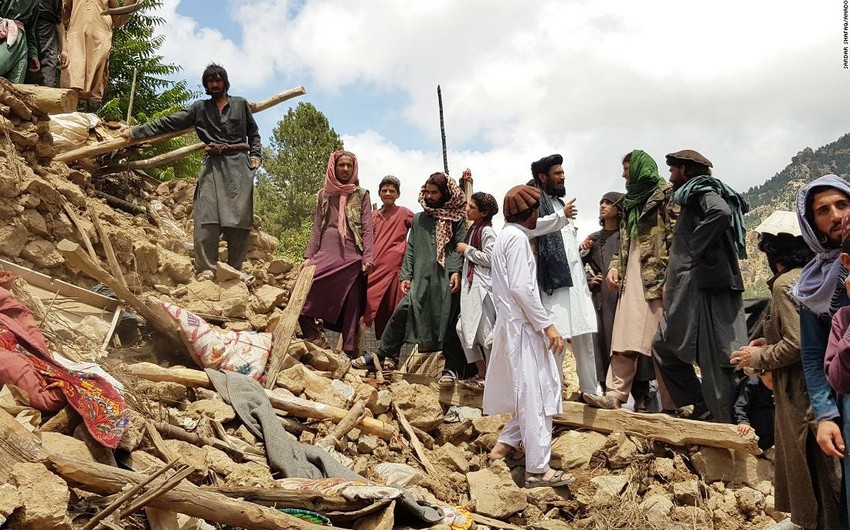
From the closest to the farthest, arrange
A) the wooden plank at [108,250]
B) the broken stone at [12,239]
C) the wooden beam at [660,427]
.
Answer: the wooden beam at [660,427], the broken stone at [12,239], the wooden plank at [108,250]

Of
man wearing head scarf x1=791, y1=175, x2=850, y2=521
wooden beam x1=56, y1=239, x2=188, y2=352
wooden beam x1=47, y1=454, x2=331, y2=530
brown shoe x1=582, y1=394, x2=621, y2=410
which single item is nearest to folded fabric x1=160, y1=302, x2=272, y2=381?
wooden beam x1=56, y1=239, x2=188, y2=352

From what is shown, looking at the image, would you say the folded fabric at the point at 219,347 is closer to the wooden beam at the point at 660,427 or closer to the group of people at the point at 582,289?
the group of people at the point at 582,289

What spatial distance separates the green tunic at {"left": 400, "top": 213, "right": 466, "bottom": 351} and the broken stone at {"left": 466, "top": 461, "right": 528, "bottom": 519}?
166 cm

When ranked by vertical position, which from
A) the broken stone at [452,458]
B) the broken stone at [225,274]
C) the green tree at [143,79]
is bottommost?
the broken stone at [452,458]

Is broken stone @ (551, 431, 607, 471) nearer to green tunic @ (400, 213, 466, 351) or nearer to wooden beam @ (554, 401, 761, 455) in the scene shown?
wooden beam @ (554, 401, 761, 455)

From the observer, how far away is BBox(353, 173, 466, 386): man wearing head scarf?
5.88 meters

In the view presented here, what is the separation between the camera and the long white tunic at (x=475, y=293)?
543cm

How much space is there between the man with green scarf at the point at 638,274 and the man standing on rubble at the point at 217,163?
3157 mm

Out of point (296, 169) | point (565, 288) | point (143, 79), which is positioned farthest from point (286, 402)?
point (296, 169)

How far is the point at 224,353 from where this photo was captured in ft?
16.2

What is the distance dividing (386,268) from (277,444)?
253 centimetres

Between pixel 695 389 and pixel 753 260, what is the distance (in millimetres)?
51687

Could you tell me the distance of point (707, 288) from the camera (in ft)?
15.3

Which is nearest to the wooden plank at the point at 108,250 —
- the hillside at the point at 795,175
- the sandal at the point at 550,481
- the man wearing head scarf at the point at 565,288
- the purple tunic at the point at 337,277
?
the purple tunic at the point at 337,277
